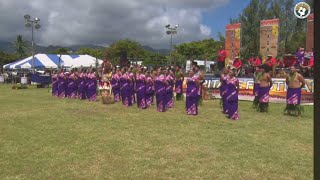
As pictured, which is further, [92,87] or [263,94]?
[92,87]

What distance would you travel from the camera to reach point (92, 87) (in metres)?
21.3

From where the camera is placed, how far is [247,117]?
1424cm

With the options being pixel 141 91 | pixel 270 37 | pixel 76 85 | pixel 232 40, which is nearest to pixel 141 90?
pixel 141 91

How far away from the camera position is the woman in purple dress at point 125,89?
60.2 ft

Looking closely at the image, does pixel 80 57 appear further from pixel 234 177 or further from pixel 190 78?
pixel 234 177

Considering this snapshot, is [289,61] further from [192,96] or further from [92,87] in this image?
[192,96]

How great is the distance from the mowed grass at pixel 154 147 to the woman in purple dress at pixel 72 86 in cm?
869

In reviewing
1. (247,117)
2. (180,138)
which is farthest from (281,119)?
(180,138)

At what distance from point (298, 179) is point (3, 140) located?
644cm

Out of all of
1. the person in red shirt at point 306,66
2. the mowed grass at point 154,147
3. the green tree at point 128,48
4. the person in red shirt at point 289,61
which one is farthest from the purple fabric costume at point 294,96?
the green tree at point 128,48

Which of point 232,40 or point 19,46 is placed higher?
point 19,46

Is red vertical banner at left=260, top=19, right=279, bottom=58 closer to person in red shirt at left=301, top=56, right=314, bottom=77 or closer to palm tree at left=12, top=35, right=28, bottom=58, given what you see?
person in red shirt at left=301, top=56, right=314, bottom=77

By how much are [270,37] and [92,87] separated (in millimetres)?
10916

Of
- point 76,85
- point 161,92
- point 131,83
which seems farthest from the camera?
point 76,85
